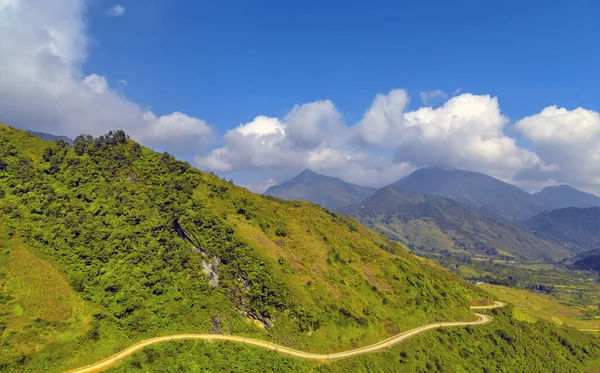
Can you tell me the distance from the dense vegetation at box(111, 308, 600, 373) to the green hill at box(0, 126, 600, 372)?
298mm

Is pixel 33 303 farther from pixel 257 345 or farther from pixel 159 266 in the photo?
pixel 257 345

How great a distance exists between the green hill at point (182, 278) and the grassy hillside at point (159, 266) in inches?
10.6

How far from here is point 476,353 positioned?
88562 millimetres

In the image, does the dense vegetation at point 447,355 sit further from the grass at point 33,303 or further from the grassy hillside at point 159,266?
the grass at point 33,303

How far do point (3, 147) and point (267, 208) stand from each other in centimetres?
6632

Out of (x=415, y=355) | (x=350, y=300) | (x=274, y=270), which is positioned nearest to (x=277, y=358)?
(x=274, y=270)

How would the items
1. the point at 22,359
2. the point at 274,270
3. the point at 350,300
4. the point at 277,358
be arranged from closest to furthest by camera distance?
the point at 22,359 < the point at 277,358 < the point at 274,270 < the point at 350,300

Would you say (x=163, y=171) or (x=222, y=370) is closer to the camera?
(x=222, y=370)

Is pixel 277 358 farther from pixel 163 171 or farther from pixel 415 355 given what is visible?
pixel 163 171

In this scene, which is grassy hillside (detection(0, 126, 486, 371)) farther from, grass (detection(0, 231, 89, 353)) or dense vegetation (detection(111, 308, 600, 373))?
dense vegetation (detection(111, 308, 600, 373))

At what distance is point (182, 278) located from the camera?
72.6 m

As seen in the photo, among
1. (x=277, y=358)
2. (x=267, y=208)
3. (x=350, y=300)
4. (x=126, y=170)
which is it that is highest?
(x=126, y=170)

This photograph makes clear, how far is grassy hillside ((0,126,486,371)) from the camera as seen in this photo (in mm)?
59875

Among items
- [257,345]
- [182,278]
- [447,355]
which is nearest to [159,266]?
[182,278]
